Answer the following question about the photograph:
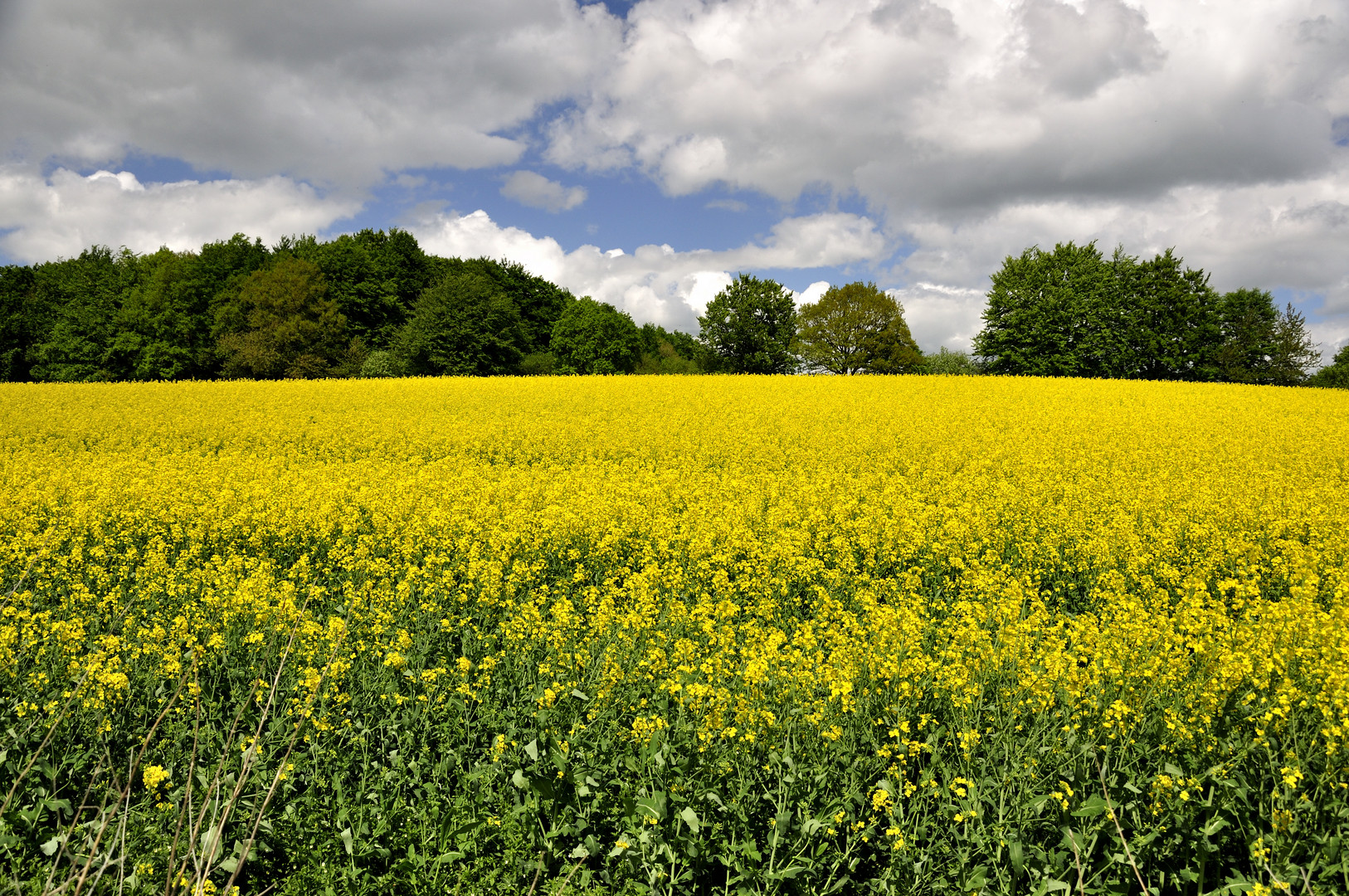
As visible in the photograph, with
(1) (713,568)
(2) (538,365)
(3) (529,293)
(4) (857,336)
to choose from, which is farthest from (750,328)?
(1) (713,568)

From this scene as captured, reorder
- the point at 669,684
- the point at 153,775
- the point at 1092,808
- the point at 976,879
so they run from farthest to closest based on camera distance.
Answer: the point at 669,684
the point at 153,775
the point at 1092,808
the point at 976,879

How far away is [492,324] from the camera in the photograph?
55.5 meters

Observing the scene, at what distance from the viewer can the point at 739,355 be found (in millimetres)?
63031

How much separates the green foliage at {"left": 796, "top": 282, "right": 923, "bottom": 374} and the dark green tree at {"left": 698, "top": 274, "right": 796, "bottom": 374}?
10.7 ft

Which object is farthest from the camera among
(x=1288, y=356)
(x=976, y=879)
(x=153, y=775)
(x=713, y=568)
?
(x=1288, y=356)

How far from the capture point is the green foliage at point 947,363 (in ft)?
199

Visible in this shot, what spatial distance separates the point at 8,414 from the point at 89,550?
55.2 feet

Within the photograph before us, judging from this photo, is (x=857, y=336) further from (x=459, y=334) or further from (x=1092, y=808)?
(x=1092, y=808)

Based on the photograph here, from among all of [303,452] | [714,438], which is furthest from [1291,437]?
[303,452]

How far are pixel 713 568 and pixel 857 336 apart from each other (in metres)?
53.4

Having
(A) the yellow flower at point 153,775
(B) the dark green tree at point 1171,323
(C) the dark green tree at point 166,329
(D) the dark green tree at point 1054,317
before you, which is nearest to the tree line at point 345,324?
(C) the dark green tree at point 166,329

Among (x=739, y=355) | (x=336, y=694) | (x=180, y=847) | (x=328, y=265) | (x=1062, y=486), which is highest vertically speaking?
(x=328, y=265)

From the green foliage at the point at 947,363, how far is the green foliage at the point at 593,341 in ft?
89.5

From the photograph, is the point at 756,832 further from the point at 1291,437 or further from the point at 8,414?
the point at 8,414
